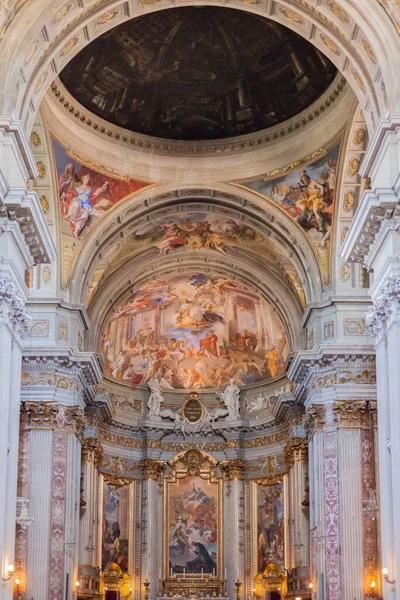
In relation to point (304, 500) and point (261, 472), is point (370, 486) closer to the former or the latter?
point (304, 500)

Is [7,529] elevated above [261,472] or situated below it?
below

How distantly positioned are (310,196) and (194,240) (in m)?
6.60

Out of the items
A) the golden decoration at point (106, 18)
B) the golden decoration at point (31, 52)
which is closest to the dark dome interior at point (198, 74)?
the golden decoration at point (106, 18)

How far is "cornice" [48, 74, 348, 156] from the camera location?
31.7 metres

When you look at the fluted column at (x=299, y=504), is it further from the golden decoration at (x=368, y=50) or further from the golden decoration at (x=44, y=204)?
the golden decoration at (x=368, y=50)

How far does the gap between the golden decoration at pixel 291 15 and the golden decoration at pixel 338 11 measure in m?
1.30

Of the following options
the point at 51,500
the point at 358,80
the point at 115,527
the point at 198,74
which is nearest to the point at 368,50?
the point at 358,80

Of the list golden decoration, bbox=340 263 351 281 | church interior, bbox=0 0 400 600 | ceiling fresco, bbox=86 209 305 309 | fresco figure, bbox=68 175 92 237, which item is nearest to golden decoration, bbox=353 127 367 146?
church interior, bbox=0 0 400 600

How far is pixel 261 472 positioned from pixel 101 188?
1488cm

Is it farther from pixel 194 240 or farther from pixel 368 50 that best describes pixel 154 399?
pixel 368 50

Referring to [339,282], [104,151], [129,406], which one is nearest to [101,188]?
[104,151]

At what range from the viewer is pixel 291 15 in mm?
25562

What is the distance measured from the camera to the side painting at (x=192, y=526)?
43062mm

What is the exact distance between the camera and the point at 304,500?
124 ft
